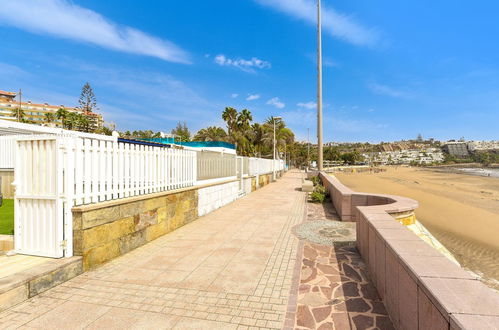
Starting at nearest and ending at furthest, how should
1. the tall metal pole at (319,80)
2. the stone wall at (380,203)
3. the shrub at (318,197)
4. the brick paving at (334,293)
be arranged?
the brick paving at (334,293)
the stone wall at (380,203)
the shrub at (318,197)
the tall metal pole at (319,80)

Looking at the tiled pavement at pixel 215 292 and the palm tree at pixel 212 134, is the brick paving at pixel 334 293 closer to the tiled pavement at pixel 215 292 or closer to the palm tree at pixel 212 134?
the tiled pavement at pixel 215 292

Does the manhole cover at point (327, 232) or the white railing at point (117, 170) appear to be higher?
the white railing at point (117, 170)

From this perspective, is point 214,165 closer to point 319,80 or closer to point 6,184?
point 6,184

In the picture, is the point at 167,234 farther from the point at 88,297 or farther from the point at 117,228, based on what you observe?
the point at 88,297

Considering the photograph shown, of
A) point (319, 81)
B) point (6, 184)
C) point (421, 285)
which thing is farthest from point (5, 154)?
point (319, 81)

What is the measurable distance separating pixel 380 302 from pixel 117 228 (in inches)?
184

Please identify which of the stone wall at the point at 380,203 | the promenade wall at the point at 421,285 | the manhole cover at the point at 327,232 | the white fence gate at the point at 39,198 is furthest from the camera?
the manhole cover at the point at 327,232

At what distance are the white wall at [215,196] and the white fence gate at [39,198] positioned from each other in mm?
4816

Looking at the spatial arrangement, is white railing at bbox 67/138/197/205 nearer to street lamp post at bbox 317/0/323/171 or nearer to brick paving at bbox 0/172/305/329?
brick paving at bbox 0/172/305/329

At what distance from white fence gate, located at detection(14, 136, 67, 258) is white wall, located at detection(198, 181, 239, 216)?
482 centimetres

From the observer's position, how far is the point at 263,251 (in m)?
5.57

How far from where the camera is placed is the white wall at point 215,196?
909cm

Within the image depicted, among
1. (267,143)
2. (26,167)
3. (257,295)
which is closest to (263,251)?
(257,295)

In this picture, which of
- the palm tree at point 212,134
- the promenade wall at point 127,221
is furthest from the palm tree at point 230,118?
the promenade wall at point 127,221
